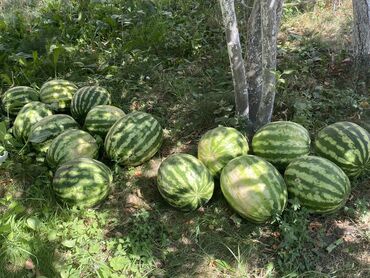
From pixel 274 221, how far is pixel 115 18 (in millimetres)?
4068

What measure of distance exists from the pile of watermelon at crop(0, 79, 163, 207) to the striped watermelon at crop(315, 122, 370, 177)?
4.87ft

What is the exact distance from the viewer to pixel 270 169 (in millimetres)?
3287

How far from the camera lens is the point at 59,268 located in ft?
10.2

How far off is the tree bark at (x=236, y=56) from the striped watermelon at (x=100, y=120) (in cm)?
117

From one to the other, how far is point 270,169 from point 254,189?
0.23 m

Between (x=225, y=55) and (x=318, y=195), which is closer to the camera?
(x=318, y=195)

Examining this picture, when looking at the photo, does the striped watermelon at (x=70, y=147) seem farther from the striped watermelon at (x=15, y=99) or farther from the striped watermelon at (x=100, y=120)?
the striped watermelon at (x=15, y=99)

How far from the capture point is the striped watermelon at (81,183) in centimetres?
342

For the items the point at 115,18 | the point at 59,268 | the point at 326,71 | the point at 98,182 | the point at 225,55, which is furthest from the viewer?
the point at 115,18

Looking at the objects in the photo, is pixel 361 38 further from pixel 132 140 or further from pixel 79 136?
pixel 79 136

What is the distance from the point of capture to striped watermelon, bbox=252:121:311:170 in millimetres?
3514

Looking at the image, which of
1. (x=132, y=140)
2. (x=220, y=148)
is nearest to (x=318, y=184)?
(x=220, y=148)

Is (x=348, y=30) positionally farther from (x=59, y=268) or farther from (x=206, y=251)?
(x=59, y=268)

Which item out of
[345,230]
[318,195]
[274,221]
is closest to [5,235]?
[274,221]
